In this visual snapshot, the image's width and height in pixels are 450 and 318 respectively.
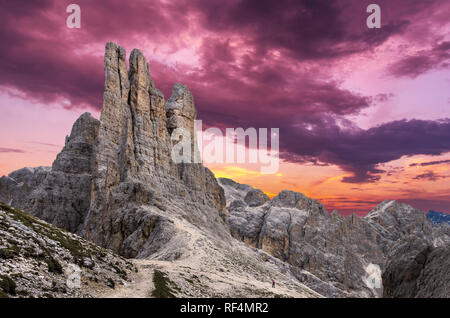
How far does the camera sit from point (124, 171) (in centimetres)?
9456

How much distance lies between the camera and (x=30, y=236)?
26.4 m

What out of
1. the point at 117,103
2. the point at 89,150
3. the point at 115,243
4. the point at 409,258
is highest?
the point at 117,103

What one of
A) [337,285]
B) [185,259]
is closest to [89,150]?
[185,259]

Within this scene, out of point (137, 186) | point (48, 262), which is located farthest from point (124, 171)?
point (48, 262)

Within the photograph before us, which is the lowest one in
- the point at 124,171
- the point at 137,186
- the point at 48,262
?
the point at 48,262

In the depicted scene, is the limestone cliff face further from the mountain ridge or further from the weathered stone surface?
the weathered stone surface

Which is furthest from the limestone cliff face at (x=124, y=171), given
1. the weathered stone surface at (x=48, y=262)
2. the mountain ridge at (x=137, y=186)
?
the weathered stone surface at (x=48, y=262)

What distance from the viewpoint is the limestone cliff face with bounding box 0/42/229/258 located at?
82756 millimetres

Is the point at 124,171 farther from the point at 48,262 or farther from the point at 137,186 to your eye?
the point at 48,262

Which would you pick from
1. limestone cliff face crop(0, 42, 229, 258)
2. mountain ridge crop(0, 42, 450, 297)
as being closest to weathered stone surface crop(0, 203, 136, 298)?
mountain ridge crop(0, 42, 450, 297)

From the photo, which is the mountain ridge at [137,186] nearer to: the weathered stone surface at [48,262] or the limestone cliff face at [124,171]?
the limestone cliff face at [124,171]

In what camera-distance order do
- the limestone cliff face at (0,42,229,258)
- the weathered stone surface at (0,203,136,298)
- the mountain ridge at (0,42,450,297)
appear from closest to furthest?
the weathered stone surface at (0,203,136,298) → the mountain ridge at (0,42,450,297) → the limestone cliff face at (0,42,229,258)
